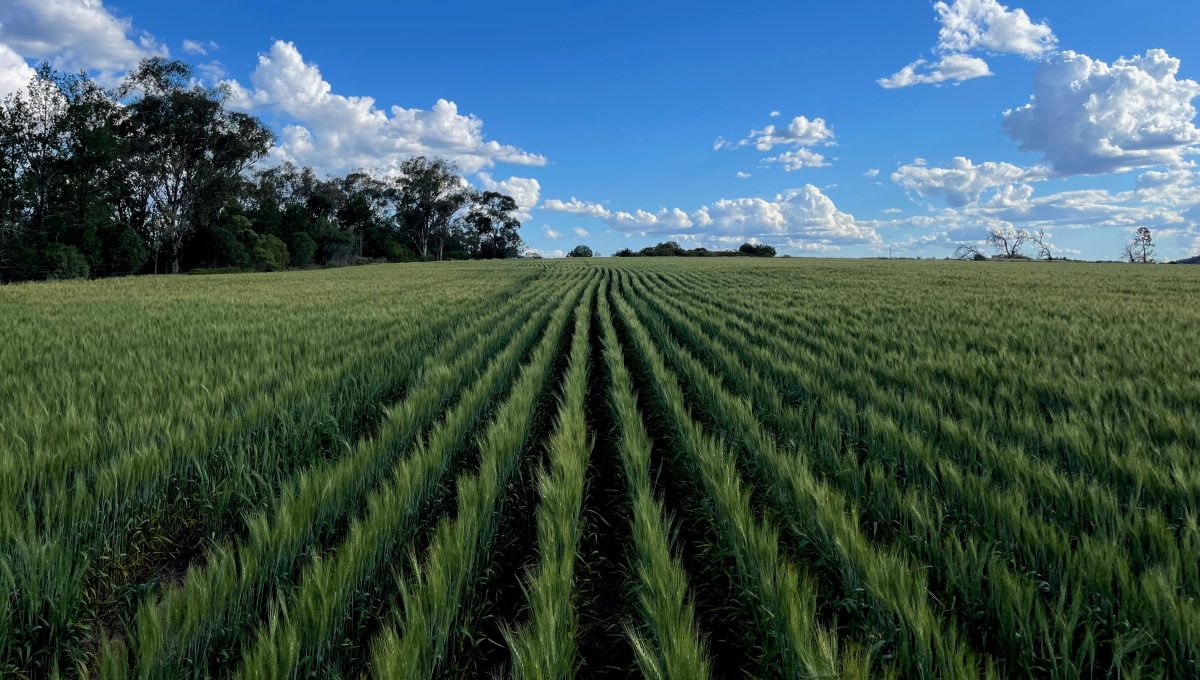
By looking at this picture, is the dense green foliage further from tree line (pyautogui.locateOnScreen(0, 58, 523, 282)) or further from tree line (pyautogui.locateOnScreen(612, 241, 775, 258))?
tree line (pyautogui.locateOnScreen(612, 241, 775, 258))

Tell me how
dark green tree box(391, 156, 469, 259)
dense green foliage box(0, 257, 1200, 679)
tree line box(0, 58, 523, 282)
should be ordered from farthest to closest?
dark green tree box(391, 156, 469, 259)
tree line box(0, 58, 523, 282)
dense green foliage box(0, 257, 1200, 679)

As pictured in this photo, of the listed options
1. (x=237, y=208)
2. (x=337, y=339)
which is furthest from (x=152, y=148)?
(x=337, y=339)

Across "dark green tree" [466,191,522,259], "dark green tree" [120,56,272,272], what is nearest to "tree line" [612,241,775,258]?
"dark green tree" [466,191,522,259]

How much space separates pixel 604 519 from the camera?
145 inches

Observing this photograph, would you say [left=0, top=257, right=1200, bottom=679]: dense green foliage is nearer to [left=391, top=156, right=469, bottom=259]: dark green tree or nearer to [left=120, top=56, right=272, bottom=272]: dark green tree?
[left=120, top=56, right=272, bottom=272]: dark green tree

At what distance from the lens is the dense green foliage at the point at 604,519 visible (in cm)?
192

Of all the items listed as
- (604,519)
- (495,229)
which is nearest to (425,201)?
(495,229)

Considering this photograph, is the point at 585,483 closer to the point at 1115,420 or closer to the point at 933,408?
the point at 933,408

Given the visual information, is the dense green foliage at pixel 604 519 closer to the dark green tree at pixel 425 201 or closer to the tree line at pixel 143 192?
the tree line at pixel 143 192

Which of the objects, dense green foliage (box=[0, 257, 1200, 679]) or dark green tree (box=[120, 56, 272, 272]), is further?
dark green tree (box=[120, 56, 272, 272])

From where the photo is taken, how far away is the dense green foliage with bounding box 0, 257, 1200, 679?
1915 millimetres

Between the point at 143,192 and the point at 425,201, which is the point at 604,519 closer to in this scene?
the point at 143,192

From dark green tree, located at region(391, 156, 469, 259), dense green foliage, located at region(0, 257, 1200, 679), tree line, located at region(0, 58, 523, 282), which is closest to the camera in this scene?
dense green foliage, located at region(0, 257, 1200, 679)

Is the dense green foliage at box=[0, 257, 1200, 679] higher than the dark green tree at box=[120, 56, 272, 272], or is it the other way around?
the dark green tree at box=[120, 56, 272, 272]
